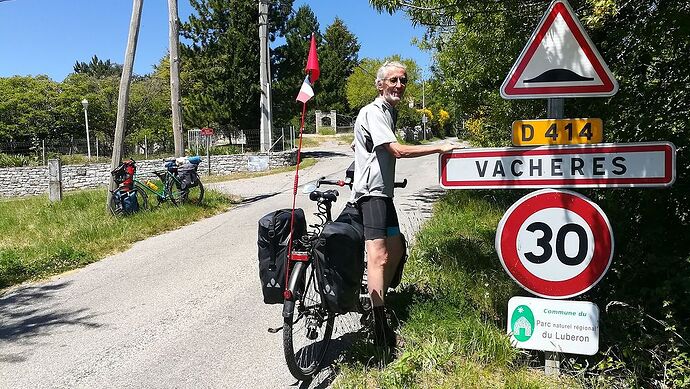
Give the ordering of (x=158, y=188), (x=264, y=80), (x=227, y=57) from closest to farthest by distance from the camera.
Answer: (x=158, y=188) < (x=264, y=80) < (x=227, y=57)

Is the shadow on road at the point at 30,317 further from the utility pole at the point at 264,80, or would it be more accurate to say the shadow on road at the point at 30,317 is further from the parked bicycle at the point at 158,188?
the utility pole at the point at 264,80

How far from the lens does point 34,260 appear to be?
686 centimetres

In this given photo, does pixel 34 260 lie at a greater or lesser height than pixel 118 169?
lesser

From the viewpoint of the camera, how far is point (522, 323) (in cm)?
285

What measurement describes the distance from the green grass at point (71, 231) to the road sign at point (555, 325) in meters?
5.96

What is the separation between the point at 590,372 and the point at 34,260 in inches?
265

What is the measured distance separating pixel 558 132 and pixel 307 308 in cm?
183

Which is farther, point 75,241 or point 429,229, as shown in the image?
point 75,241

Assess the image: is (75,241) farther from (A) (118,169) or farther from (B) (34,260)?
(A) (118,169)

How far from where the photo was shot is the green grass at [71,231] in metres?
6.78

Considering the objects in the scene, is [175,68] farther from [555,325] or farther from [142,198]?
[555,325]

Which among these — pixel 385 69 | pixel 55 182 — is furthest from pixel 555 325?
pixel 55 182

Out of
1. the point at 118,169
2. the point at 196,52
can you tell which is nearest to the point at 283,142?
the point at 196,52

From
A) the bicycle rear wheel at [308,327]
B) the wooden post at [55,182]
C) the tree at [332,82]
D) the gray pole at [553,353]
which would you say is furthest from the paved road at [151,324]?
the tree at [332,82]
